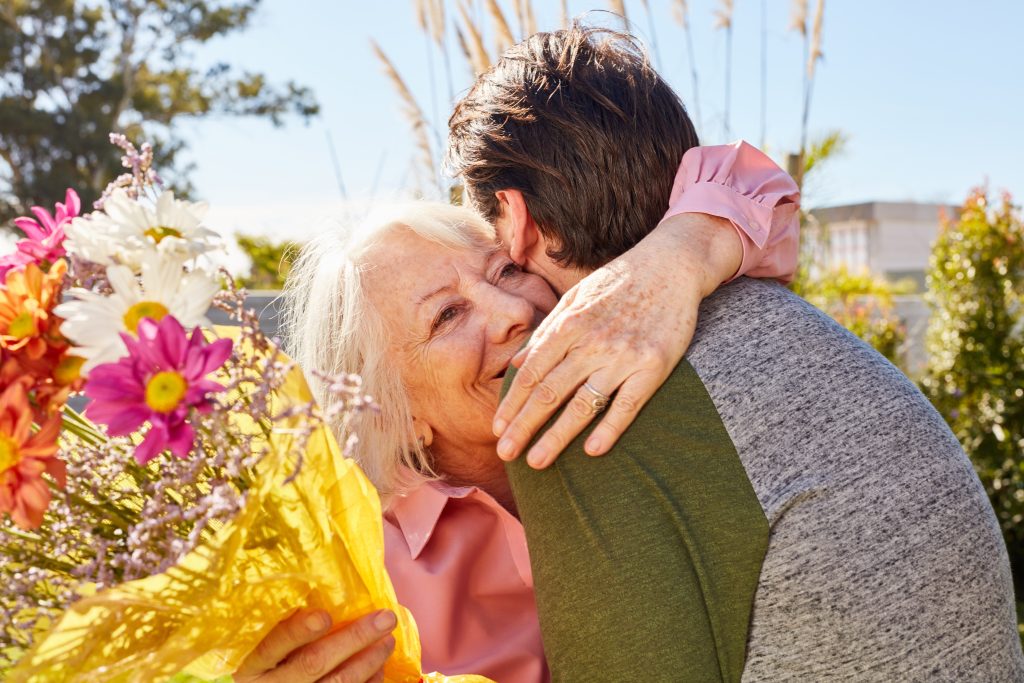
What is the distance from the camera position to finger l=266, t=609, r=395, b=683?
4.08 ft

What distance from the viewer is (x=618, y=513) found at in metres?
1.33

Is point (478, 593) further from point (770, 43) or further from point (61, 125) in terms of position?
point (61, 125)

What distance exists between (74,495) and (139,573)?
0.12 metres

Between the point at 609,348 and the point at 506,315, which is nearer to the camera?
the point at 609,348

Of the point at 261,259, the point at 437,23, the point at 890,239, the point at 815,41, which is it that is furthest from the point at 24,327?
the point at 890,239

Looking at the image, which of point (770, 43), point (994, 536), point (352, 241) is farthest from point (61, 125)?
point (994, 536)

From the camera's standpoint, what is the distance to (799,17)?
5176 millimetres

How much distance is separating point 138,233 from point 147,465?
290 millimetres

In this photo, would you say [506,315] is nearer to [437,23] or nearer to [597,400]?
[597,400]

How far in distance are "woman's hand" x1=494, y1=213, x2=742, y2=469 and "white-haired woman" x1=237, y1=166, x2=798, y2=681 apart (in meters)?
0.44

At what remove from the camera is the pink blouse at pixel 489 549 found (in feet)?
6.05

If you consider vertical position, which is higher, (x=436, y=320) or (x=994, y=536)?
(x=436, y=320)

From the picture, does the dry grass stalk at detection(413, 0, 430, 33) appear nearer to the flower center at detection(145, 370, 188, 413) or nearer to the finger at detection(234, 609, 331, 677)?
the finger at detection(234, 609, 331, 677)

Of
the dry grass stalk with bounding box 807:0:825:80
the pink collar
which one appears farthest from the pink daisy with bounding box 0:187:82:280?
the dry grass stalk with bounding box 807:0:825:80
